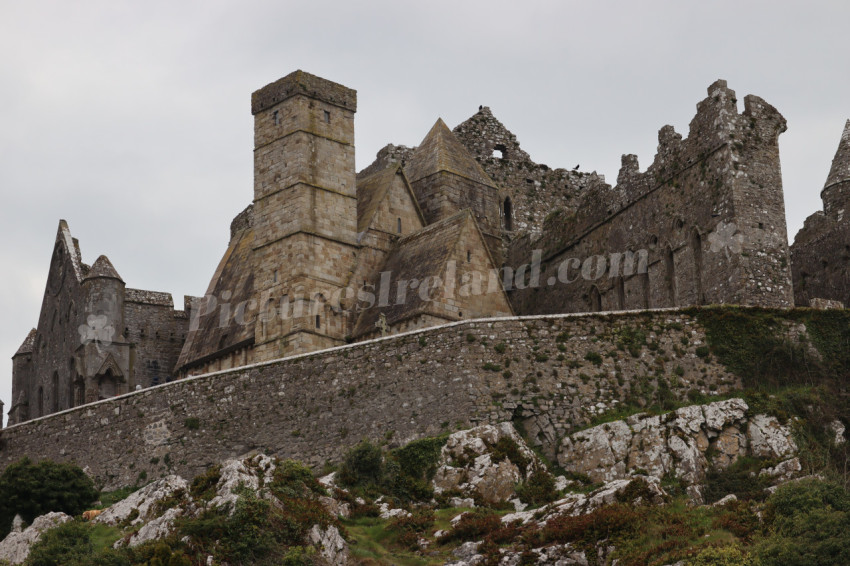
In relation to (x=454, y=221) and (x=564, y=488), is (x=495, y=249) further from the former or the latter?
(x=564, y=488)

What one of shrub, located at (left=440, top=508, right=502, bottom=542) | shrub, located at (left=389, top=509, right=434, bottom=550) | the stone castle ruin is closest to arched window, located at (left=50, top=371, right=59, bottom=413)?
the stone castle ruin

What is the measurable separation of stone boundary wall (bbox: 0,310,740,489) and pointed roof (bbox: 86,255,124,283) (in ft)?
50.5

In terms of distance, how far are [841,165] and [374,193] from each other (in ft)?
62.1

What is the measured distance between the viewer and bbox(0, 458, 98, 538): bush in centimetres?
5319

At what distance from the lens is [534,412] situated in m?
52.8

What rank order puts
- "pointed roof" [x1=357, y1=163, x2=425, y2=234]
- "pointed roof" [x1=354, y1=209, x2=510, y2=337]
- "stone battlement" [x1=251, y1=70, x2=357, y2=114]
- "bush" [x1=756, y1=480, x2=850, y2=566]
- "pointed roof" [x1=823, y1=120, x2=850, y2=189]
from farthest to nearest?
"pointed roof" [x1=823, y1=120, x2=850, y2=189]
"pointed roof" [x1=357, y1=163, x2=425, y2=234]
"stone battlement" [x1=251, y1=70, x2=357, y2=114]
"pointed roof" [x1=354, y1=209, x2=510, y2=337]
"bush" [x1=756, y1=480, x2=850, y2=566]

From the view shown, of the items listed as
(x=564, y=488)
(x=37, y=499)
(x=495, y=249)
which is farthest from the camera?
(x=495, y=249)

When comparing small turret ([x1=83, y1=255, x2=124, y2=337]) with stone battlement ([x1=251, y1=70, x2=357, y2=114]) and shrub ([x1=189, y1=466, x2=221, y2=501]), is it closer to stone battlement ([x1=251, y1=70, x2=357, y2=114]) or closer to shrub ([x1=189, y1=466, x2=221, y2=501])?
stone battlement ([x1=251, y1=70, x2=357, y2=114])

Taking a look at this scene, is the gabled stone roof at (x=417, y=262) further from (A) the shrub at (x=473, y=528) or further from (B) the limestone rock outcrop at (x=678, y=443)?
(A) the shrub at (x=473, y=528)

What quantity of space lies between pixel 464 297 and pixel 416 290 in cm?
179

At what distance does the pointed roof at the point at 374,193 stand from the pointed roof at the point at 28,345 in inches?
799

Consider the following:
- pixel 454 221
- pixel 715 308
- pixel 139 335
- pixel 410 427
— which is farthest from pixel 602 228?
pixel 139 335

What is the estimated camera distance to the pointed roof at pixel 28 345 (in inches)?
3125

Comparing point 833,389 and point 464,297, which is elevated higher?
point 464,297
